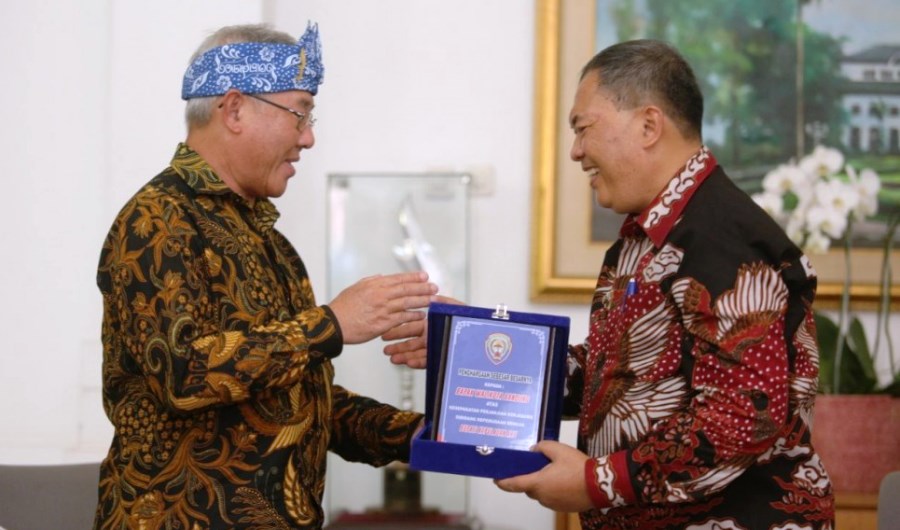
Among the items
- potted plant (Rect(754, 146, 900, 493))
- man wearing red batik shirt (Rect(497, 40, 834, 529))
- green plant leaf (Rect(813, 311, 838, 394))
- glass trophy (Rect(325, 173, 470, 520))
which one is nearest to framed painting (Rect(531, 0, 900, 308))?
potted plant (Rect(754, 146, 900, 493))

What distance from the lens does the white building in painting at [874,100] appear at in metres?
3.71

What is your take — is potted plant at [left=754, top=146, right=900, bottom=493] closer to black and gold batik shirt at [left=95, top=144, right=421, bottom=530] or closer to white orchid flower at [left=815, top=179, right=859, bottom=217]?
white orchid flower at [left=815, top=179, right=859, bottom=217]

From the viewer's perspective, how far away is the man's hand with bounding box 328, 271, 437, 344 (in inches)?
76.2

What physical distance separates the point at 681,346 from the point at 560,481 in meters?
0.30

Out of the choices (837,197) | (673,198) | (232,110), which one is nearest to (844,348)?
(837,197)

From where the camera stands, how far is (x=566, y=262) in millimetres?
3713

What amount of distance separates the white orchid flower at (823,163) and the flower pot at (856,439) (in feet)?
2.21

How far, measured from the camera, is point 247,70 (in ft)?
6.75

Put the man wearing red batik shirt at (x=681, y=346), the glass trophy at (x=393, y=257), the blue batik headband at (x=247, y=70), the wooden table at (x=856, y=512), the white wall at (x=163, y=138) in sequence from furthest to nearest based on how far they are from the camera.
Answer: the glass trophy at (x=393, y=257) → the white wall at (x=163, y=138) → the wooden table at (x=856, y=512) → the blue batik headband at (x=247, y=70) → the man wearing red batik shirt at (x=681, y=346)

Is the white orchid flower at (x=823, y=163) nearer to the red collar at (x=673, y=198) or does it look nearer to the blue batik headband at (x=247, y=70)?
the red collar at (x=673, y=198)

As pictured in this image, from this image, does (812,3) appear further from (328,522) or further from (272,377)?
(272,377)

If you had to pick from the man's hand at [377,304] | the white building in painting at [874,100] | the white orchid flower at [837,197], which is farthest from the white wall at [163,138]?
the man's hand at [377,304]

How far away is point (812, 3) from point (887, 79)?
357 millimetres

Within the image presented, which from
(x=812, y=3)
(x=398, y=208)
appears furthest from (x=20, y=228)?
(x=812, y=3)
